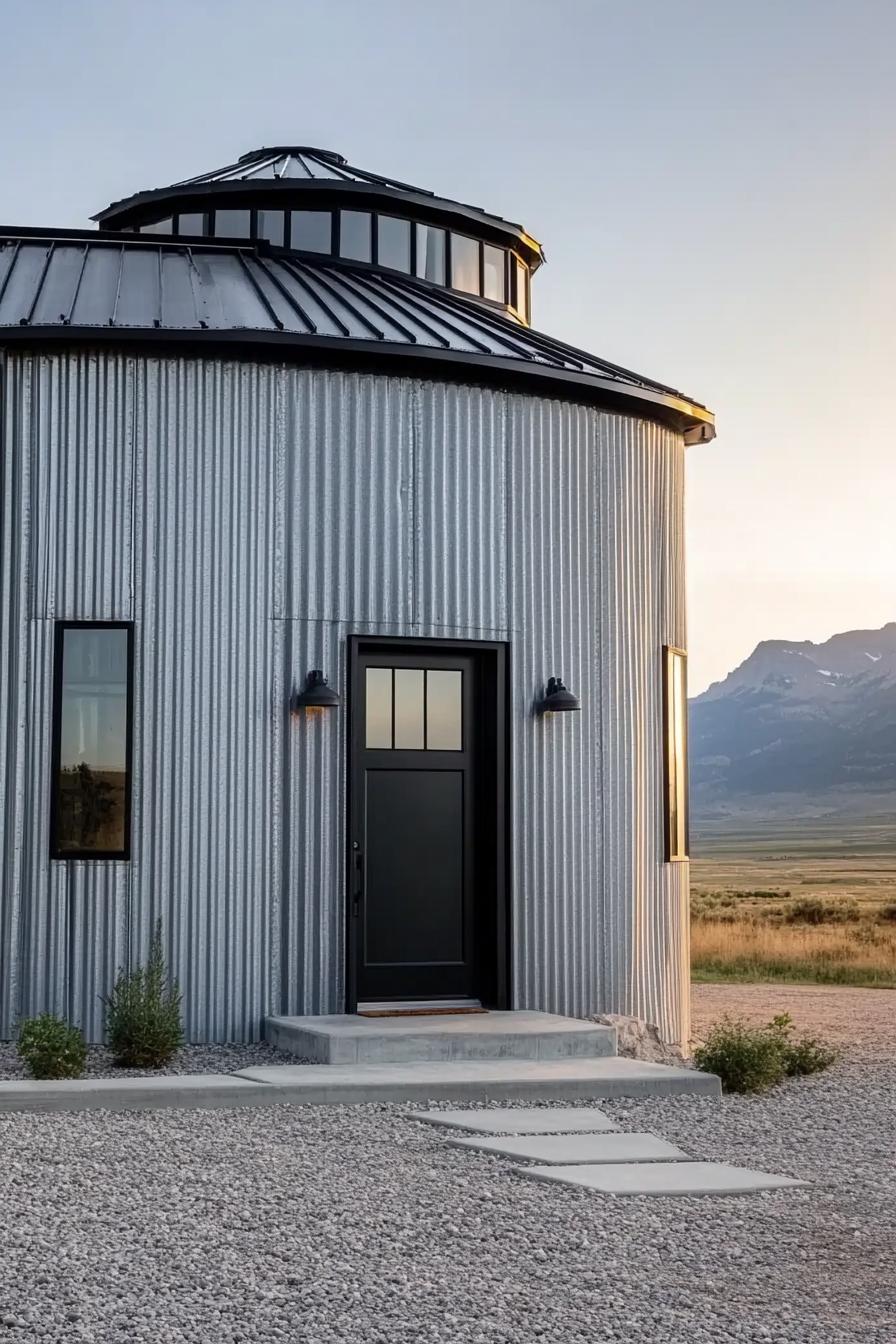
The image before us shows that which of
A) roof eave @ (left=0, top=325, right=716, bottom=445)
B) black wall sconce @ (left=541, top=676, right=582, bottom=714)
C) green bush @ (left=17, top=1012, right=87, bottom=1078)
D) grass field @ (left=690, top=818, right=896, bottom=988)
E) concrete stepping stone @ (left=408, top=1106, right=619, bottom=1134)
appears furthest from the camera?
grass field @ (left=690, top=818, right=896, bottom=988)

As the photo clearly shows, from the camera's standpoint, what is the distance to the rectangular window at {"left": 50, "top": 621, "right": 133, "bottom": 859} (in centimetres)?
1098

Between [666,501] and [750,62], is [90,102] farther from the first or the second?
[666,501]

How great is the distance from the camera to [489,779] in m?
11.9

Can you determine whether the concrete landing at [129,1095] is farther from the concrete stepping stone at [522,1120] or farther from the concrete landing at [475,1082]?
the concrete stepping stone at [522,1120]

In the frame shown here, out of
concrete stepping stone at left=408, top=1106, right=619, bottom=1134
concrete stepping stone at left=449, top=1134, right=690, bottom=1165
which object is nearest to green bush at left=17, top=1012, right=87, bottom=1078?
concrete stepping stone at left=408, top=1106, right=619, bottom=1134

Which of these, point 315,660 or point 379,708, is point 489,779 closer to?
point 379,708

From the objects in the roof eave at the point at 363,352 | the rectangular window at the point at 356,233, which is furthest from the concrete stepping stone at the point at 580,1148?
the rectangular window at the point at 356,233

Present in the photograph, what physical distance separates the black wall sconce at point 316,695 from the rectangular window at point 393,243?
16.1 ft

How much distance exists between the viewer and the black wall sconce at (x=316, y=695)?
1105cm

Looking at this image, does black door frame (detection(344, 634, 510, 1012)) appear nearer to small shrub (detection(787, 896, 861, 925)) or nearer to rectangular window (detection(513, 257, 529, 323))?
rectangular window (detection(513, 257, 529, 323))

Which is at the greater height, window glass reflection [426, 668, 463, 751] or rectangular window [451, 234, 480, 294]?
rectangular window [451, 234, 480, 294]

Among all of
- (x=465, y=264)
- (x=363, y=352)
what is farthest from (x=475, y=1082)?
(x=465, y=264)

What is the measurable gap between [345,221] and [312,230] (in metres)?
0.31

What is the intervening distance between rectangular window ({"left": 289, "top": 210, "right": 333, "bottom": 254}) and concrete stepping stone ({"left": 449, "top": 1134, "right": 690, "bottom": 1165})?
29.3 ft
